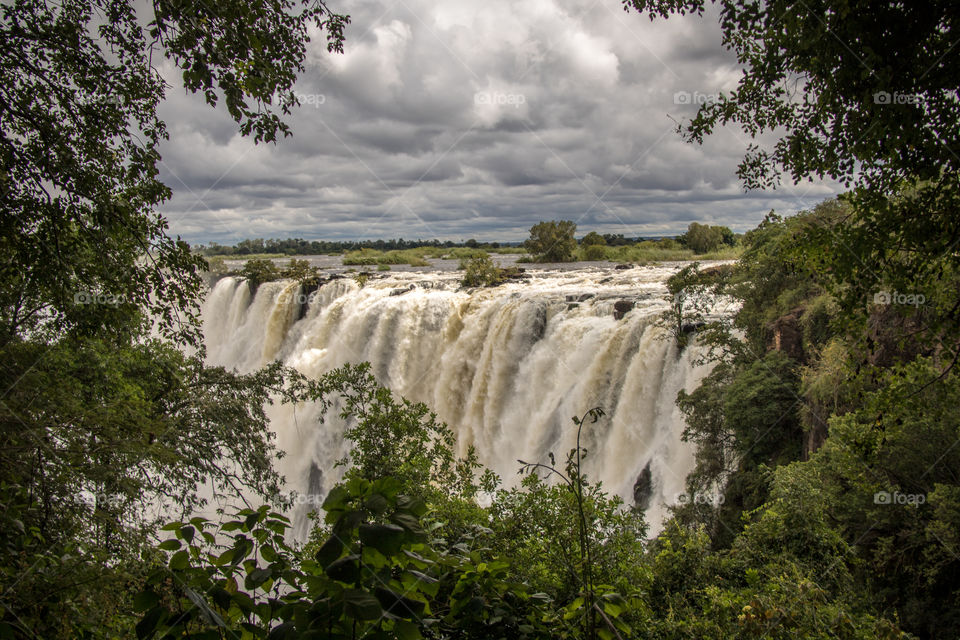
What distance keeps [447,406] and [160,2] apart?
571 inches

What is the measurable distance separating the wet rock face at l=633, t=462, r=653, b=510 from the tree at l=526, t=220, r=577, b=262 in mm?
25762

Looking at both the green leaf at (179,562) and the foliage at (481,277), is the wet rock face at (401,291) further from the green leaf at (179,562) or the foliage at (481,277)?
the green leaf at (179,562)

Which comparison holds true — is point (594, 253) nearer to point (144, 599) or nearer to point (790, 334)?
point (790, 334)

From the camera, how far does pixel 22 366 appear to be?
513 centimetres

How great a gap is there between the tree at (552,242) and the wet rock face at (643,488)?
A: 25762mm

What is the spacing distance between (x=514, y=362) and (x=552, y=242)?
26292 millimetres

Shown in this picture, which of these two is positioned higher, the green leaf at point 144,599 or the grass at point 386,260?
the grass at point 386,260

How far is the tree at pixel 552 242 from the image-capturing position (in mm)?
37281

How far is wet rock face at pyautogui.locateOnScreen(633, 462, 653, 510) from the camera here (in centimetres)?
1156

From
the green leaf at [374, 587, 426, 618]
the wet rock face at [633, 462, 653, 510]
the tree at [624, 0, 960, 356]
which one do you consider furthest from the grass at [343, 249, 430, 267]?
the green leaf at [374, 587, 426, 618]

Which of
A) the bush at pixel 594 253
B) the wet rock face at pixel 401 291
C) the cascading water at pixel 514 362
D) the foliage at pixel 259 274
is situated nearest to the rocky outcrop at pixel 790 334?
the cascading water at pixel 514 362

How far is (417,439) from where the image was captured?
6.93 metres

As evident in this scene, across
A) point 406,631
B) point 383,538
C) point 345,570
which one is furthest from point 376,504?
point 406,631

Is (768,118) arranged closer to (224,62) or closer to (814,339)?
(224,62)
